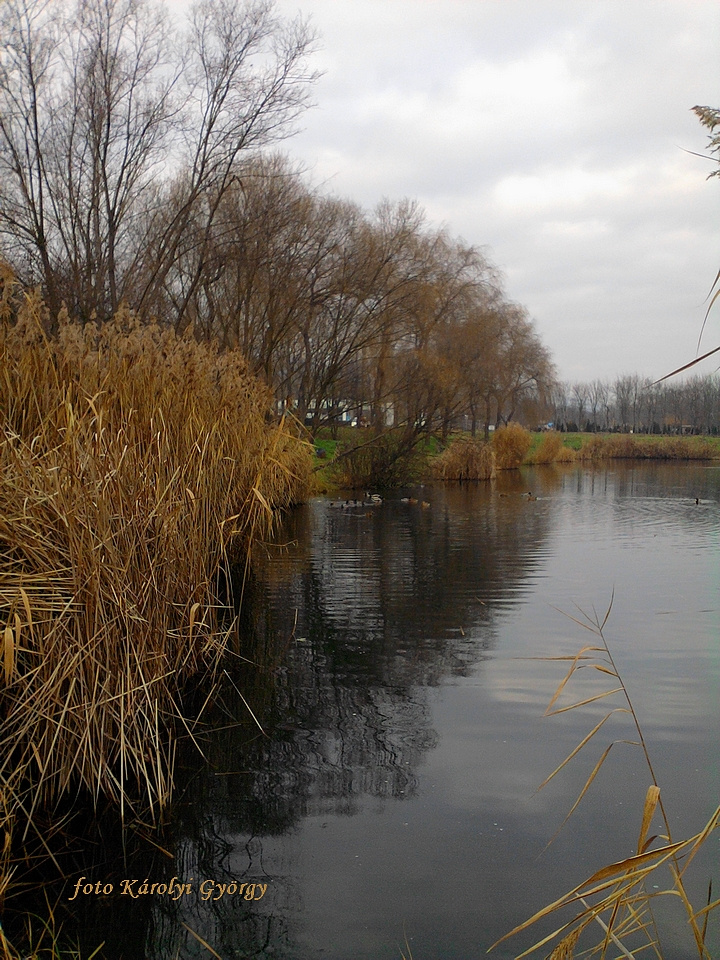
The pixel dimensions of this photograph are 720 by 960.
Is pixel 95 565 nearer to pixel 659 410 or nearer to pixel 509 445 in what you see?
pixel 509 445

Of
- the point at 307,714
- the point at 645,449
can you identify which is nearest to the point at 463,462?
the point at 307,714

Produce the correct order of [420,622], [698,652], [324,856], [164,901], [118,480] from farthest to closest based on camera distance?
[420,622] < [698,652] < [118,480] < [324,856] < [164,901]

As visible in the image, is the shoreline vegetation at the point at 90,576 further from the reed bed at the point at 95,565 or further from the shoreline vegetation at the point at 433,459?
the shoreline vegetation at the point at 433,459

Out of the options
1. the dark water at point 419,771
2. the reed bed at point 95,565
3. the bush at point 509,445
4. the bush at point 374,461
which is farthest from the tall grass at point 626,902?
the bush at point 509,445

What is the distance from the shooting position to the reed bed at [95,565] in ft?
12.5

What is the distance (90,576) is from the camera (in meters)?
3.97

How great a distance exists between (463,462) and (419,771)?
76.4ft

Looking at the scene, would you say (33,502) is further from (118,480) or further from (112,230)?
(112,230)

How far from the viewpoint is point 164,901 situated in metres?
3.62

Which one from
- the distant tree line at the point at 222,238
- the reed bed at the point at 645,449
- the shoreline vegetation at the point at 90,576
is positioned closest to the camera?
the shoreline vegetation at the point at 90,576

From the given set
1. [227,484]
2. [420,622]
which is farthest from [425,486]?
[227,484]

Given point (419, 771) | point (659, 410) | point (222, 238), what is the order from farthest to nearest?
point (659, 410) < point (222, 238) < point (419, 771)

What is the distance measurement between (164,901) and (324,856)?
73 centimetres

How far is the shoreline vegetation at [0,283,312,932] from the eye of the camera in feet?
12.5
